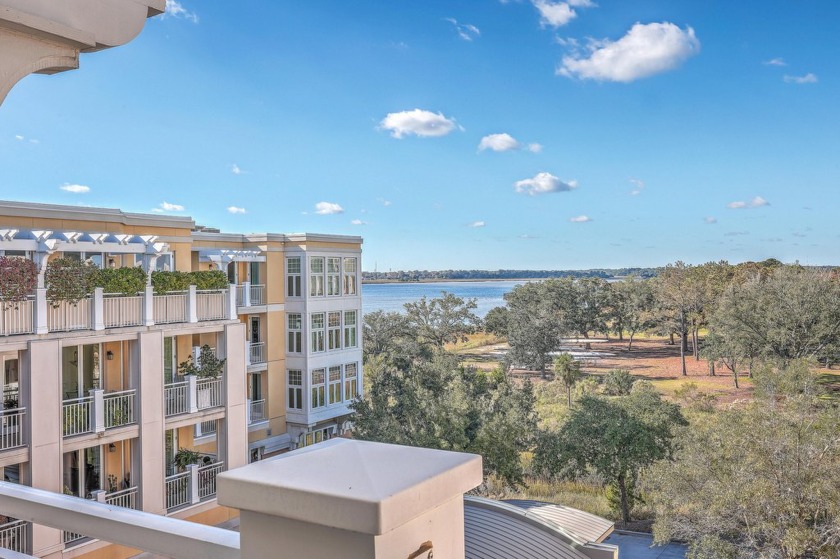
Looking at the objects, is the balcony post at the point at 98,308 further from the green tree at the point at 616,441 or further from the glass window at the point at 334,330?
the green tree at the point at 616,441

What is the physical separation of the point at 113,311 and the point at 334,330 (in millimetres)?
8234

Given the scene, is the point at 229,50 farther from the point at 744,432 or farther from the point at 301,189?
the point at 301,189

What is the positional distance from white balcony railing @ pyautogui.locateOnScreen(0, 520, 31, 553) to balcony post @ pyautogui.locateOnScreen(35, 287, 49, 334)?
2.79m

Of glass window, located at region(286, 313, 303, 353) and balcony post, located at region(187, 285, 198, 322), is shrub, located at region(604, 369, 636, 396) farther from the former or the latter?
balcony post, located at region(187, 285, 198, 322)

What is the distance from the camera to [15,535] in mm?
8797

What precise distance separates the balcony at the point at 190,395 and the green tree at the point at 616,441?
9319 mm

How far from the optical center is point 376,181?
61.2m

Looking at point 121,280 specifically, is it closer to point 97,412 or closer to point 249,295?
point 97,412

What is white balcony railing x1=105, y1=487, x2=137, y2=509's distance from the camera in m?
10.1

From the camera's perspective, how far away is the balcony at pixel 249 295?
53.7 feet

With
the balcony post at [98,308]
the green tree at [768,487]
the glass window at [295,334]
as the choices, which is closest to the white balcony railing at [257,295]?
the glass window at [295,334]

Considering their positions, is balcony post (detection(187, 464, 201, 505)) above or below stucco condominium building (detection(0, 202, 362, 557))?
below

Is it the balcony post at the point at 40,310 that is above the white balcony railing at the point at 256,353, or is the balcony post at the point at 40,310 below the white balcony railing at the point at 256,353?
above

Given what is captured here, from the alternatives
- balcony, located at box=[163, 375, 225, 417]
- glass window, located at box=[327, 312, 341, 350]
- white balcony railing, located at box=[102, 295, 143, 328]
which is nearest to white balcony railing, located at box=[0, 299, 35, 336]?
white balcony railing, located at box=[102, 295, 143, 328]
